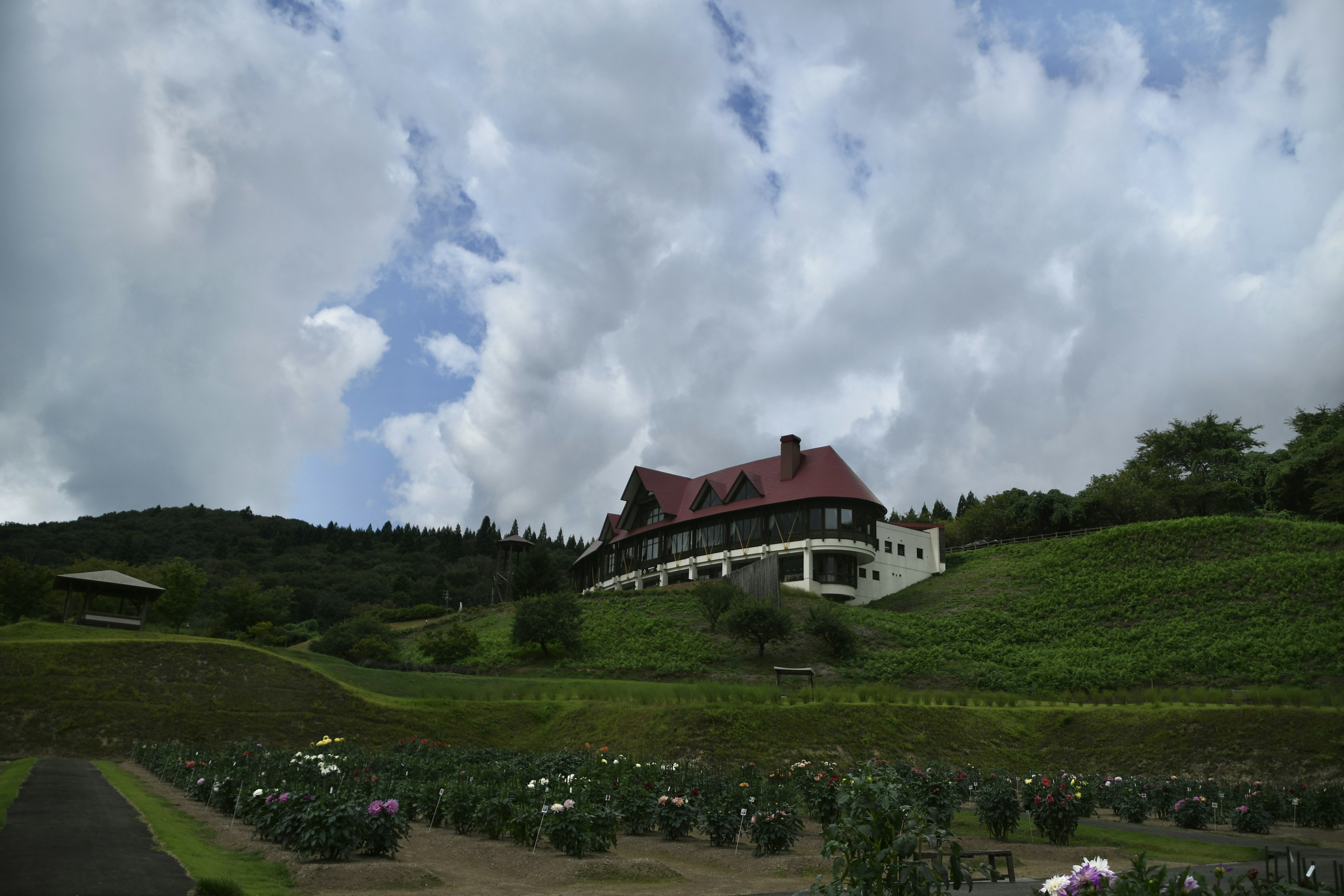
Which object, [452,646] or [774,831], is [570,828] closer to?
[774,831]

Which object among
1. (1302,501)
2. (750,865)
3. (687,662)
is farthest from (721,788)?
(1302,501)

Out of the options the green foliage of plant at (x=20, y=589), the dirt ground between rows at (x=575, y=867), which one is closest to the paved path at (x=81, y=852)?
the dirt ground between rows at (x=575, y=867)

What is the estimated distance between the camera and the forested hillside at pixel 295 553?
80.8 metres

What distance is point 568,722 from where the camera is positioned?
968 inches

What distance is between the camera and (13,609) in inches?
1655

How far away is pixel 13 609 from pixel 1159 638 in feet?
184

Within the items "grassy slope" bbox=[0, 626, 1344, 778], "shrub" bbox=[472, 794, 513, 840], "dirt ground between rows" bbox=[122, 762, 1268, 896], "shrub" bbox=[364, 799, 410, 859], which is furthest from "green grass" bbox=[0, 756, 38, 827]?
"shrub" bbox=[472, 794, 513, 840]

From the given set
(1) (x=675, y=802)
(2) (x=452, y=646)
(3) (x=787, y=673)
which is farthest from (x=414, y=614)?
(1) (x=675, y=802)

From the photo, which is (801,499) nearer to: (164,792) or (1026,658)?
(1026,658)

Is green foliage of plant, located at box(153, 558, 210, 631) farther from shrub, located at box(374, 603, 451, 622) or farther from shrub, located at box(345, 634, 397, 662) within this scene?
shrub, located at box(374, 603, 451, 622)

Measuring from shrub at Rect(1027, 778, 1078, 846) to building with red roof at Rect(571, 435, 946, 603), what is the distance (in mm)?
37325

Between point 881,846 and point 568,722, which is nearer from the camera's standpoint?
point 881,846

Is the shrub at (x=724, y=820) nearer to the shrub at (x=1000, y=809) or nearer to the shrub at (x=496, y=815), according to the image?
the shrub at (x=496, y=815)

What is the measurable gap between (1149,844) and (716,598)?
29.4 metres
